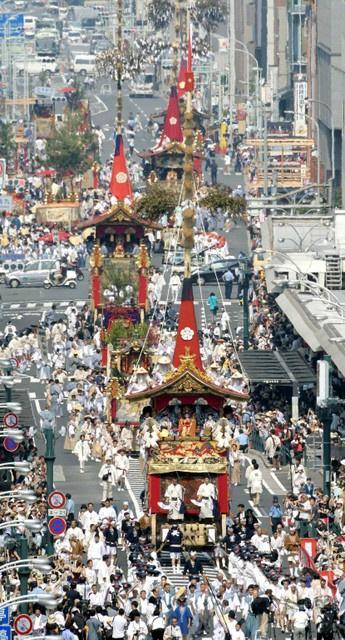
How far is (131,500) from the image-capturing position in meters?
85.0

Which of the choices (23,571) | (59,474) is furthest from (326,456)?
(23,571)

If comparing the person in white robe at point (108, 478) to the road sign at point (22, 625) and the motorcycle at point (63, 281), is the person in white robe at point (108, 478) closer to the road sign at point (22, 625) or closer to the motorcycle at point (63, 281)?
the road sign at point (22, 625)

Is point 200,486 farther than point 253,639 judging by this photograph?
Yes

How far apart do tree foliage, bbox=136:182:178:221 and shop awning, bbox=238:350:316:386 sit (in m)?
28.5

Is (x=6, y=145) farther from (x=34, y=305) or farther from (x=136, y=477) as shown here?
(x=136, y=477)

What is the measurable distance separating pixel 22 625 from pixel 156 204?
2880 inches

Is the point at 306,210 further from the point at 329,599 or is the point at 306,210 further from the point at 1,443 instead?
the point at 329,599

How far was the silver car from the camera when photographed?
134 m

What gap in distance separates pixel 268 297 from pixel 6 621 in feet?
193

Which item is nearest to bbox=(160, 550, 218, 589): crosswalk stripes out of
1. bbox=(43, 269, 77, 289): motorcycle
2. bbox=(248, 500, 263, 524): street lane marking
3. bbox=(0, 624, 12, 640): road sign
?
bbox=(248, 500, 263, 524): street lane marking

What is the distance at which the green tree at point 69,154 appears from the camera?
556ft

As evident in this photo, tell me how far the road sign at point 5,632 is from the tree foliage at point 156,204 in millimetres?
69995

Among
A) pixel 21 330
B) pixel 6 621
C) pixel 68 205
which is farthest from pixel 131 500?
pixel 68 205

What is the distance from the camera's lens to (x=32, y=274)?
133875mm
